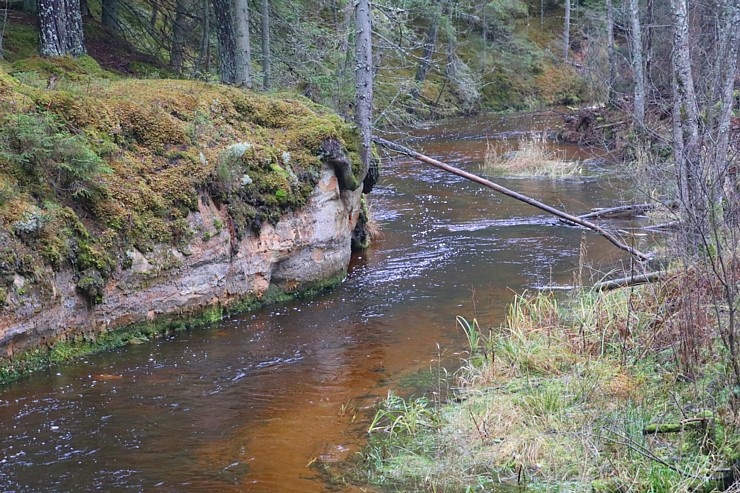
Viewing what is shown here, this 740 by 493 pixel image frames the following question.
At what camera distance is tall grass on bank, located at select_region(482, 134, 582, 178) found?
66.4 ft

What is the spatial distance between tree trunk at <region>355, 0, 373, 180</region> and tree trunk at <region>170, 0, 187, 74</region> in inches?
204

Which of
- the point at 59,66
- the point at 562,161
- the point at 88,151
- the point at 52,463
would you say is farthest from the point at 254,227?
the point at 562,161

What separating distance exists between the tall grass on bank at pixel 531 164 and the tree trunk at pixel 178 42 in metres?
8.92

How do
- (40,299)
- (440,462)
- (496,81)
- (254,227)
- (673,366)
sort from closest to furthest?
(440,462)
(673,366)
(40,299)
(254,227)
(496,81)

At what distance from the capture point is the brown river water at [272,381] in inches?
218

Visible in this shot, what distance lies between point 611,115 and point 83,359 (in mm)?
20743

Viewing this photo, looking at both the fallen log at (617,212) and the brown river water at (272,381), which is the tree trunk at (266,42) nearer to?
the brown river water at (272,381)

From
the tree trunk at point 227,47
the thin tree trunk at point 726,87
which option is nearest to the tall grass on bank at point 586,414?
the thin tree trunk at point 726,87

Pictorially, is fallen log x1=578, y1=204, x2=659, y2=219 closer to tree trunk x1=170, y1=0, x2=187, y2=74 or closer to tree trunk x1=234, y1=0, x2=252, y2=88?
tree trunk x1=234, y1=0, x2=252, y2=88

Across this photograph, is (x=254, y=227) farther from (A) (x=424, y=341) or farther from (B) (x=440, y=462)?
(B) (x=440, y=462)

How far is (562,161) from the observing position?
2108cm

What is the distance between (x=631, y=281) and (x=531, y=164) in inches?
539

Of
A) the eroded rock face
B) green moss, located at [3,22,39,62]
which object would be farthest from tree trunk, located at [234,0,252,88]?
the eroded rock face

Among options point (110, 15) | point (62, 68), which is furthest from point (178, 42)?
point (62, 68)
